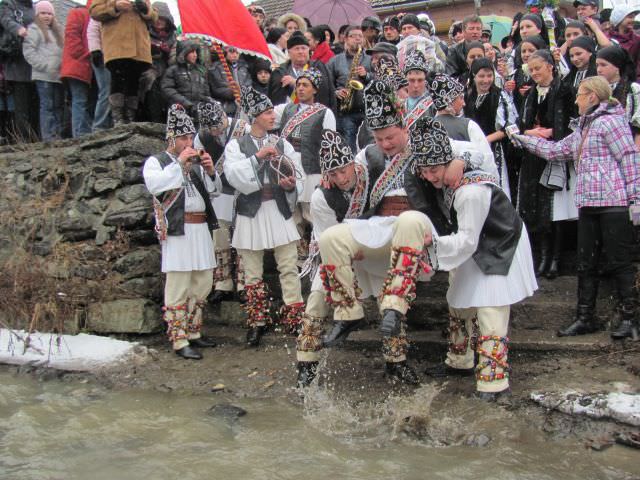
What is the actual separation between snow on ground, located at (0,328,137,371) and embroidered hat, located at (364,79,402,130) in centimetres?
303

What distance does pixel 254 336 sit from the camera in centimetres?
571

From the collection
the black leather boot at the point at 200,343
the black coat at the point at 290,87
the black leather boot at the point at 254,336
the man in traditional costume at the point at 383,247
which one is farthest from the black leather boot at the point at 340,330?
the black coat at the point at 290,87

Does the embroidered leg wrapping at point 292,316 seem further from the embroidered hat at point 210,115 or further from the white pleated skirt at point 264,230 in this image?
the embroidered hat at point 210,115

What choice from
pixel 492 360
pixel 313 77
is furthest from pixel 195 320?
pixel 492 360

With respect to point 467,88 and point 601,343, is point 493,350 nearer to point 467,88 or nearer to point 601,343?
point 601,343

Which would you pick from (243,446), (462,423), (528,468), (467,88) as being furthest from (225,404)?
(467,88)

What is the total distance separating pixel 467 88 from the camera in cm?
664

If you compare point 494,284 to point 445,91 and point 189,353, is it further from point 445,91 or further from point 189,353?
point 189,353

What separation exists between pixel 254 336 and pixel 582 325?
109 inches

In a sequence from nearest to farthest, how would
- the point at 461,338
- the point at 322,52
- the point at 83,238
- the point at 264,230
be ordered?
the point at 461,338 < the point at 264,230 < the point at 83,238 < the point at 322,52

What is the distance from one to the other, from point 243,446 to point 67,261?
331 centimetres

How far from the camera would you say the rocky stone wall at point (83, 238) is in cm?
604

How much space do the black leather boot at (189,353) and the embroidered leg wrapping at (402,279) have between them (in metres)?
2.14

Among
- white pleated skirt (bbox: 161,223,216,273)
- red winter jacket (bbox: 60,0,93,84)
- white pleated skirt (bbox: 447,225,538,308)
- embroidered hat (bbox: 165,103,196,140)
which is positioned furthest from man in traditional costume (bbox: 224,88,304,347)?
red winter jacket (bbox: 60,0,93,84)
